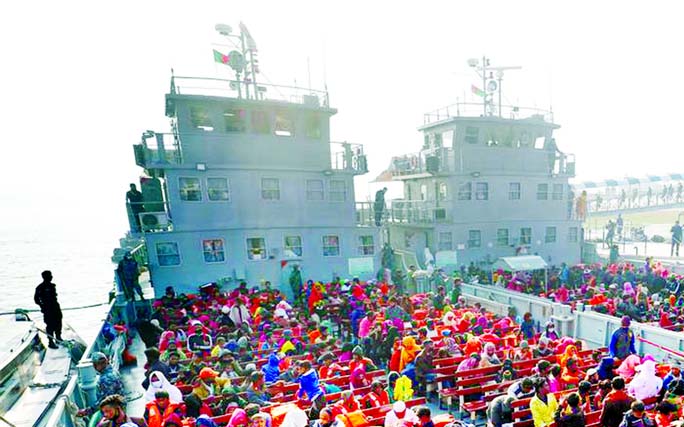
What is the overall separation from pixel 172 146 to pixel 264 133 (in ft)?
13.9

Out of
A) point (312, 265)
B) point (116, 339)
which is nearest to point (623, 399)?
point (116, 339)

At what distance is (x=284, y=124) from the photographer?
18953 millimetres

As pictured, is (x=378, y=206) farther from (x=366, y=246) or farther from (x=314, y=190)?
(x=314, y=190)

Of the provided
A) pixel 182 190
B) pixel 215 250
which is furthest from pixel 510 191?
pixel 182 190

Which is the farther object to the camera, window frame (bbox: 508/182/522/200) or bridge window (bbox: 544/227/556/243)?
bridge window (bbox: 544/227/556/243)

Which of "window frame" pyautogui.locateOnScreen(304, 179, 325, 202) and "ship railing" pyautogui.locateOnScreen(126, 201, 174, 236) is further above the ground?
"window frame" pyautogui.locateOnScreen(304, 179, 325, 202)

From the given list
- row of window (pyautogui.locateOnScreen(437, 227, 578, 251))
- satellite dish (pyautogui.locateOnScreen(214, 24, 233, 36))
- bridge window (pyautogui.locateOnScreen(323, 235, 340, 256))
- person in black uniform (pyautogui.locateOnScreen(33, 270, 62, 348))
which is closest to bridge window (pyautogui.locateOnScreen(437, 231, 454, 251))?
row of window (pyautogui.locateOnScreen(437, 227, 578, 251))

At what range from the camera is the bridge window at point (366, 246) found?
793 inches

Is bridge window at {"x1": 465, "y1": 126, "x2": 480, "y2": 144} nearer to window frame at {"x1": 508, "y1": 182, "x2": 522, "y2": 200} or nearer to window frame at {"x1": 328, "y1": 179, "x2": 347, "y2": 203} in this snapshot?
window frame at {"x1": 508, "y1": 182, "x2": 522, "y2": 200}

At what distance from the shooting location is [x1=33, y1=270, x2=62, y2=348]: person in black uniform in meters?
9.82

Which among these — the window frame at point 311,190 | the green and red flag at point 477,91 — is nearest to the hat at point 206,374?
the window frame at point 311,190

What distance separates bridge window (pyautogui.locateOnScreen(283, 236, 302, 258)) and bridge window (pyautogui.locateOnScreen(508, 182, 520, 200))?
545 inches

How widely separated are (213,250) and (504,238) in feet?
57.1

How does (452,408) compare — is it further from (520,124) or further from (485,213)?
(520,124)
